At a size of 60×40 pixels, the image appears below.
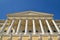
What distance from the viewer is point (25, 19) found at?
2973cm

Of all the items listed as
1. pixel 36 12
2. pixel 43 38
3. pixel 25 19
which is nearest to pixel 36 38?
pixel 43 38

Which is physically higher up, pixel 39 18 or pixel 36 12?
pixel 36 12

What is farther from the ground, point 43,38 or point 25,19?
point 25,19

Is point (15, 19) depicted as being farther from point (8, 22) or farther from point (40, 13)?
point (40, 13)

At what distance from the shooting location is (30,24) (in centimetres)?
3116

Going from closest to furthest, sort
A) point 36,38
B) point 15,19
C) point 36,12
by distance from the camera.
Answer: point 36,38, point 15,19, point 36,12

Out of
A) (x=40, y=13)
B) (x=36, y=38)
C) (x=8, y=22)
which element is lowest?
(x=36, y=38)

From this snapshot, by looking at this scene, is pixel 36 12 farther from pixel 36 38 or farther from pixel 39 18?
pixel 36 38

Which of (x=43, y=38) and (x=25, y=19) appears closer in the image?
(x=43, y=38)

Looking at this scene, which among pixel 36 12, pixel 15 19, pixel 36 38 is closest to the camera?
pixel 36 38

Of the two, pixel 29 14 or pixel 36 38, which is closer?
pixel 36 38

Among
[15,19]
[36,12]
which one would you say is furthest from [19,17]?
[36,12]

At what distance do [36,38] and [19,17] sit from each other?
12341mm

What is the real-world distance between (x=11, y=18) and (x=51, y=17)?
813cm
